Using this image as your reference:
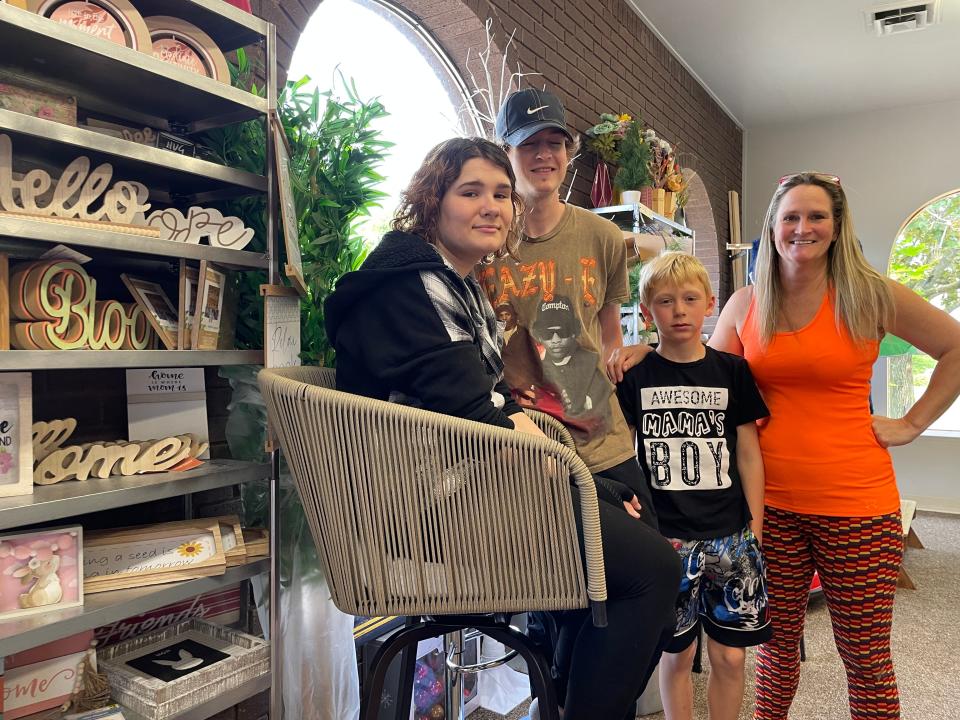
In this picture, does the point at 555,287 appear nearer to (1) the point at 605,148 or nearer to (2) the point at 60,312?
(2) the point at 60,312

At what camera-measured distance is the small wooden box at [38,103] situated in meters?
1.08

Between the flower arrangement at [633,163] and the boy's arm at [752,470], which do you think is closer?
the boy's arm at [752,470]

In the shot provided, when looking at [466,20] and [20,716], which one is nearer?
[20,716]

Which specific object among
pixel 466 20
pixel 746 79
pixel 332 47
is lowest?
pixel 332 47

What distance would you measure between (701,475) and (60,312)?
1343mm

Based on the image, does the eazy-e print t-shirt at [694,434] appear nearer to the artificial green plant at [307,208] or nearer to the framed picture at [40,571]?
the artificial green plant at [307,208]

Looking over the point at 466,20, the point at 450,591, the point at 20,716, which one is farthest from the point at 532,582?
the point at 466,20

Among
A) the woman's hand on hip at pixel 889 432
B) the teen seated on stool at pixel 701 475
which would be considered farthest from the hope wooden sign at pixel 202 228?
the woman's hand on hip at pixel 889 432

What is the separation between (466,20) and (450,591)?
7.69 feet

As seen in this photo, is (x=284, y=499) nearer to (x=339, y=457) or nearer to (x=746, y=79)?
(x=339, y=457)

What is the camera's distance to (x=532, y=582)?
94 cm

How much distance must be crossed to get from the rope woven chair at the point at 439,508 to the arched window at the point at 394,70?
132 cm

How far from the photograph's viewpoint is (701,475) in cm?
158

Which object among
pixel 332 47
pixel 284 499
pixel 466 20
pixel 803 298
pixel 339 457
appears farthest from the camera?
pixel 466 20
